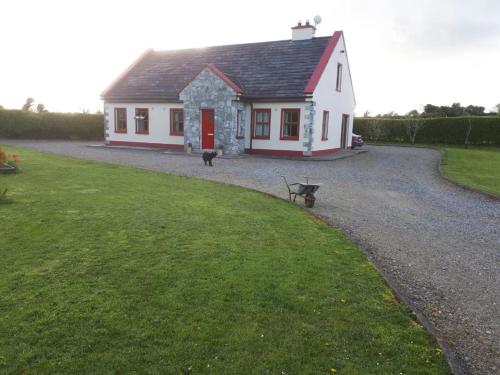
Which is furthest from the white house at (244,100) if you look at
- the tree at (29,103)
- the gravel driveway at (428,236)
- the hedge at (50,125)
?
the tree at (29,103)

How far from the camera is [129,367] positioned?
11.3 feet

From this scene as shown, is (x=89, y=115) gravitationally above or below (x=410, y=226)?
above

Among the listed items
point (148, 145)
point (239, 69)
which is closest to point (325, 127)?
point (239, 69)

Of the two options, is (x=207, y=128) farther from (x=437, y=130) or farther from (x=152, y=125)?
(x=437, y=130)

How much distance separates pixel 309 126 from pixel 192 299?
63.1 feet

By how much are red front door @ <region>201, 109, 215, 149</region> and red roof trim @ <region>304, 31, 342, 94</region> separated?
242 inches

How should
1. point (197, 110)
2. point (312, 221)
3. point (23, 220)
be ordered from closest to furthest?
point (23, 220), point (312, 221), point (197, 110)

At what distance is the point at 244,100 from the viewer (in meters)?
23.8

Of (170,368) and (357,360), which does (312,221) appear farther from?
(170,368)

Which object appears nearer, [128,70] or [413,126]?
[128,70]

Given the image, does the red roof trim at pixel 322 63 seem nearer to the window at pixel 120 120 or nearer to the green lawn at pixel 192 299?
the window at pixel 120 120

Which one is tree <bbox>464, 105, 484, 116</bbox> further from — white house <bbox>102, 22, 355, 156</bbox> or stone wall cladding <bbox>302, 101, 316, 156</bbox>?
stone wall cladding <bbox>302, 101, 316, 156</bbox>

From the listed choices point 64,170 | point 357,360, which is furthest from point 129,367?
point 64,170

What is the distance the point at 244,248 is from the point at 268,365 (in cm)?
299
